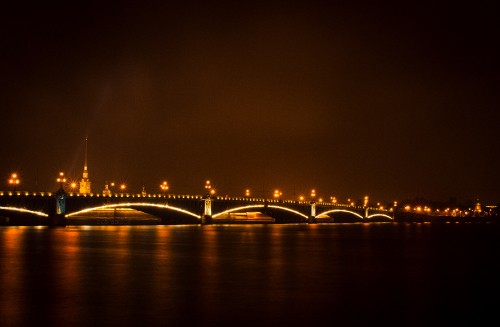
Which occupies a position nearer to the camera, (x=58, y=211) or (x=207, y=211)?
(x=58, y=211)

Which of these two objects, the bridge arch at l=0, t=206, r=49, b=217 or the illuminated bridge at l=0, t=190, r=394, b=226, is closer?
the bridge arch at l=0, t=206, r=49, b=217

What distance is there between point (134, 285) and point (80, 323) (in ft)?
26.8

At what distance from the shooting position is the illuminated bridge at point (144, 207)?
90250 mm

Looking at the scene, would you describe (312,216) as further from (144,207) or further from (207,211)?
(144,207)

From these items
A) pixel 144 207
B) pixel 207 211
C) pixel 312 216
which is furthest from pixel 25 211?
pixel 312 216

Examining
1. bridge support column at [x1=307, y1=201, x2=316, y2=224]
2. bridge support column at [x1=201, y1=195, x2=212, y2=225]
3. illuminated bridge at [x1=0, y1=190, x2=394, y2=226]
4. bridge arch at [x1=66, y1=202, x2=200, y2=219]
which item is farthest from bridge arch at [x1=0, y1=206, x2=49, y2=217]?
bridge support column at [x1=307, y1=201, x2=316, y2=224]

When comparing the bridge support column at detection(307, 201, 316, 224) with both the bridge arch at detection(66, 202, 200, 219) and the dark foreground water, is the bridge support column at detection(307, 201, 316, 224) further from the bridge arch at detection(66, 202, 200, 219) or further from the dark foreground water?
the dark foreground water

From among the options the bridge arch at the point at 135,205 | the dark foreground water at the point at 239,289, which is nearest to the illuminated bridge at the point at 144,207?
the bridge arch at the point at 135,205

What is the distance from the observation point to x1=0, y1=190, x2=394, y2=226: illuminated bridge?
9025 cm

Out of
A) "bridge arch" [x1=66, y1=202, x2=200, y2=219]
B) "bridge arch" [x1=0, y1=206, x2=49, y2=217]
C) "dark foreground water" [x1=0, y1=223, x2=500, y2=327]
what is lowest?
"dark foreground water" [x1=0, y1=223, x2=500, y2=327]

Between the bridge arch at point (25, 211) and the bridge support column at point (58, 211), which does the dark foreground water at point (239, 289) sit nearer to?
the bridge arch at point (25, 211)

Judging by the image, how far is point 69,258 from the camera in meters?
38.9

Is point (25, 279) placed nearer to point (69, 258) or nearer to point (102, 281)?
point (102, 281)

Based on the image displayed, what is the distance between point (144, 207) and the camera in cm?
10875
